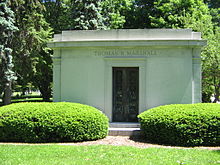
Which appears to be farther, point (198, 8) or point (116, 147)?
point (198, 8)

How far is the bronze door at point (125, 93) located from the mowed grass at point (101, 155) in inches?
124

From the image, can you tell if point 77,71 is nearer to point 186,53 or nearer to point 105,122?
point 105,122

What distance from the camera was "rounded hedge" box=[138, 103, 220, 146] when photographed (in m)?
8.10

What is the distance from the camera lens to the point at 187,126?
8078 mm

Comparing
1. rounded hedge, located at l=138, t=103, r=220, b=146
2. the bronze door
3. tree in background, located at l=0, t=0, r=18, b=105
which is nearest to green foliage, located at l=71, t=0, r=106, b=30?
tree in background, located at l=0, t=0, r=18, b=105

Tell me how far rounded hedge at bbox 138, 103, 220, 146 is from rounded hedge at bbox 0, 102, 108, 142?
2112mm

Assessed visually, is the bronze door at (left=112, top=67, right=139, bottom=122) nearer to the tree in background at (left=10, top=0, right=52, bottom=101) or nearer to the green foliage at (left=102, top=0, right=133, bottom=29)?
the tree in background at (left=10, top=0, right=52, bottom=101)

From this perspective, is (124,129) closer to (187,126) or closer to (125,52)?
(187,126)

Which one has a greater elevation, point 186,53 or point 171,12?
point 171,12

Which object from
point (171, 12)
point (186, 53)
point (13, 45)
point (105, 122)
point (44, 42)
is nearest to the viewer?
point (105, 122)

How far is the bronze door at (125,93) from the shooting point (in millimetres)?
10930

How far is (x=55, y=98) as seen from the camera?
37.4 feet

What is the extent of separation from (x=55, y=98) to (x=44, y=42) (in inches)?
431

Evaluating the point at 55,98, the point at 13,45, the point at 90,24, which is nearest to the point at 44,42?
the point at 13,45
